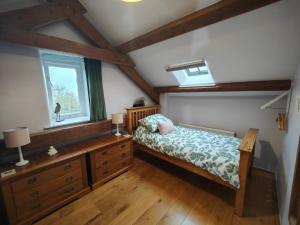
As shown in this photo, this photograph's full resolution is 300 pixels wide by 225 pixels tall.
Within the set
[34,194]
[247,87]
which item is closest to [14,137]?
[34,194]

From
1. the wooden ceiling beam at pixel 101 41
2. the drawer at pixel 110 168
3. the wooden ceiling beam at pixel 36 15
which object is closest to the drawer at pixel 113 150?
the drawer at pixel 110 168

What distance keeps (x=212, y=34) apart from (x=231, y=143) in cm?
160

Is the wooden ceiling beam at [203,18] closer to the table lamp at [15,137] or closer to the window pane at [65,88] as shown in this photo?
the window pane at [65,88]

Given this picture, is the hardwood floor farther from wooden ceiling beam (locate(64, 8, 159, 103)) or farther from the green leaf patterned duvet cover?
wooden ceiling beam (locate(64, 8, 159, 103))

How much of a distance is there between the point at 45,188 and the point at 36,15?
1994 millimetres

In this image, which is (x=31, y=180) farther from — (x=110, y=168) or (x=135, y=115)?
(x=135, y=115)

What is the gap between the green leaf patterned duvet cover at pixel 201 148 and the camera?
161 centimetres

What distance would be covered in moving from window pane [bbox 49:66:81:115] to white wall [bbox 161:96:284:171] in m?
2.29

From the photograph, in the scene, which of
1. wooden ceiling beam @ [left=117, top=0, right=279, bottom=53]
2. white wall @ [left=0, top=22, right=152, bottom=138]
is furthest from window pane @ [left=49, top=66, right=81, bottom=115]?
wooden ceiling beam @ [left=117, top=0, right=279, bottom=53]

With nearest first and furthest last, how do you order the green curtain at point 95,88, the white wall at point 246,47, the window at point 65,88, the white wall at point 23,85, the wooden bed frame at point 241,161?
1. the white wall at point 246,47
2. the wooden bed frame at point 241,161
3. the white wall at point 23,85
4. the window at point 65,88
5. the green curtain at point 95,88

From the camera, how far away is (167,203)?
5.76 ft

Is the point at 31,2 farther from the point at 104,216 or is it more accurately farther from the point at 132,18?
the point at 104,216

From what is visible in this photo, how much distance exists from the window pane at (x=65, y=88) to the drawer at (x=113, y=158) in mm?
1012

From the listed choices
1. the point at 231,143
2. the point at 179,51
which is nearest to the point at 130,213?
the point at 231,143
